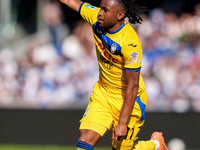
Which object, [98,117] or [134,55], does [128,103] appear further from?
[134,55]

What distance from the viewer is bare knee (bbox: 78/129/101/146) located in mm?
5336

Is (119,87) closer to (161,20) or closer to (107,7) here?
(107,7)

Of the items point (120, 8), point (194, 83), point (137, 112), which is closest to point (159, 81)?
point (194, 83)

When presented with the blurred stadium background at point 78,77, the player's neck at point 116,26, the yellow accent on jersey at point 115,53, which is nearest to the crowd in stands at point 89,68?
the blurred stadium background at point 78,77

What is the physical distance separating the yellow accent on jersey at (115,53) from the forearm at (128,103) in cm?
28

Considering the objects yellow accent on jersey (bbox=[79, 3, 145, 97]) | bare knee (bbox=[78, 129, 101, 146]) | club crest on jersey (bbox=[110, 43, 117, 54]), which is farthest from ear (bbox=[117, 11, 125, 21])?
bare knee (bbox=[78, 129, 101, 146])

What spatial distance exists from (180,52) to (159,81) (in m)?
0.84

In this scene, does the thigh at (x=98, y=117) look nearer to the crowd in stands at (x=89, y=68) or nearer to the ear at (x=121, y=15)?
the ear at (x=121, y=15)

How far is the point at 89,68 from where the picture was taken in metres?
10.2

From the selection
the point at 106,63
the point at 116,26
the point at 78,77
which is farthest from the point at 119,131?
the point at 78,77

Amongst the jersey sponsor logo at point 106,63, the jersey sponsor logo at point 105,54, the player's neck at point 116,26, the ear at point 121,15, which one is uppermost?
the ear at point 121,15

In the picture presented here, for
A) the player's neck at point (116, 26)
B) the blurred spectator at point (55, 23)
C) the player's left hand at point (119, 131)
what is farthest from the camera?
the blurred spectator at point (55, 23)

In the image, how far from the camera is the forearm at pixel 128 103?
17.3ft

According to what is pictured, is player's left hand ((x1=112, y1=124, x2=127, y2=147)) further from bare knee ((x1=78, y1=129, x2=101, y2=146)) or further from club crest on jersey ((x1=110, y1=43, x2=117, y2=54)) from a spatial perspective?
club crest on jersey ((x1=110, y1=43, x2=117, y2=54))
